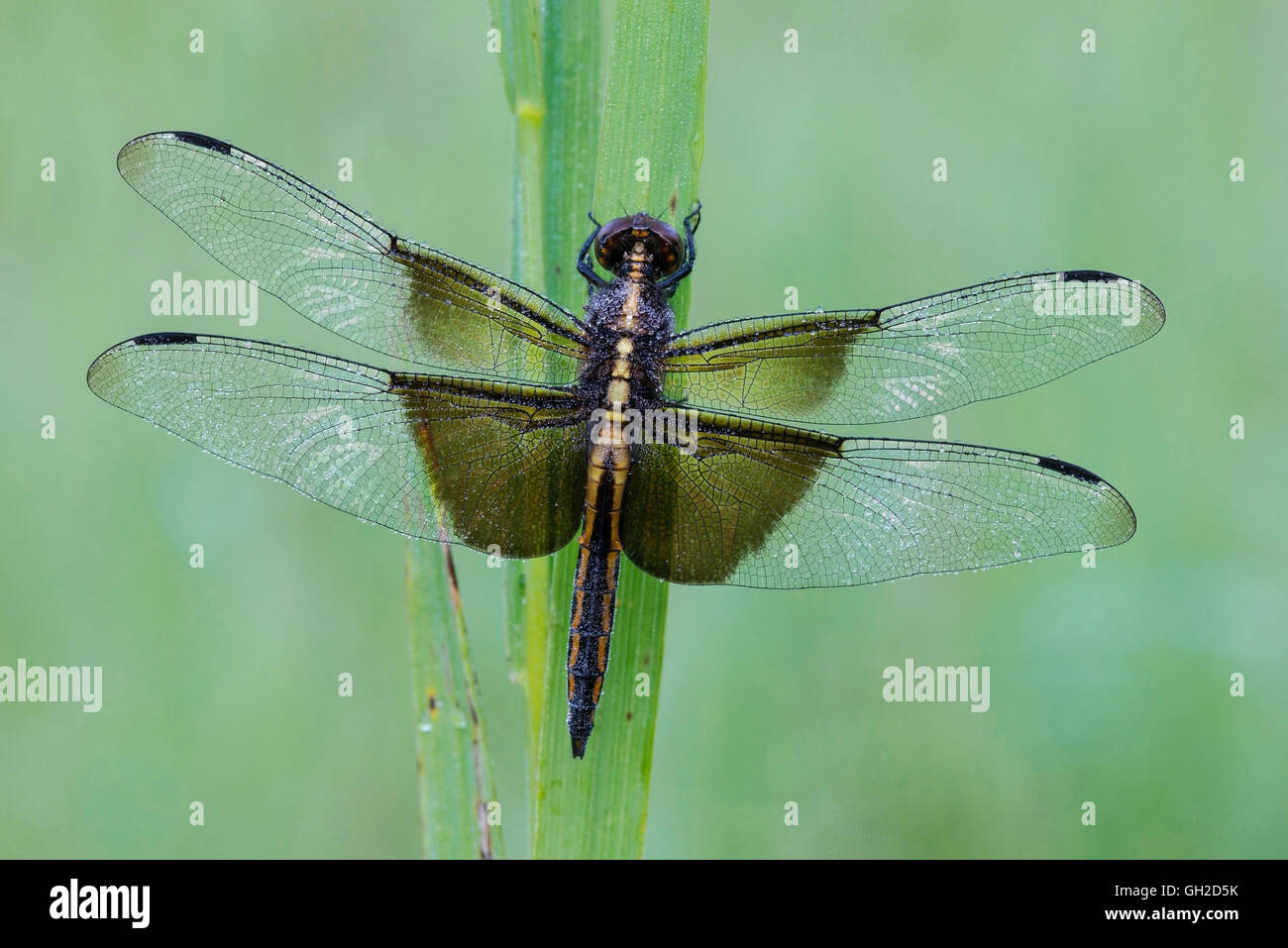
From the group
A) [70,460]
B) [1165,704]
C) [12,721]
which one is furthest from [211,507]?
[1165,704]

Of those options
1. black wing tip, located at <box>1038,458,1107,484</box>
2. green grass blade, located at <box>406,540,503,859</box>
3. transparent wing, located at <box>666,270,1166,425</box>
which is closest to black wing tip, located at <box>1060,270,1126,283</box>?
transparent wing, located at <box>666,270,1166,425</box>

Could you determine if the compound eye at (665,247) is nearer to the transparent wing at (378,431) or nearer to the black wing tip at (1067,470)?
the transparent wing at (378,431)

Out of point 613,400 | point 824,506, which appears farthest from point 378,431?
point 824,506

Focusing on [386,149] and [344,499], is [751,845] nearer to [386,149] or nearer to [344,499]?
[344,499]

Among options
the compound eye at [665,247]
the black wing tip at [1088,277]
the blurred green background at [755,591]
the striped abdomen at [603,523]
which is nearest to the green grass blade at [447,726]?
the striped abdomen at [603,523]

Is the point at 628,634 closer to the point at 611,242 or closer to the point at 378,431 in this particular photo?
the point at 378,431

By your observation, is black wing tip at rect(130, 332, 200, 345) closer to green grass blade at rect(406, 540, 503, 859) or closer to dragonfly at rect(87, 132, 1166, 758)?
dragonfly at rect(87, 132, 1166, 758)
